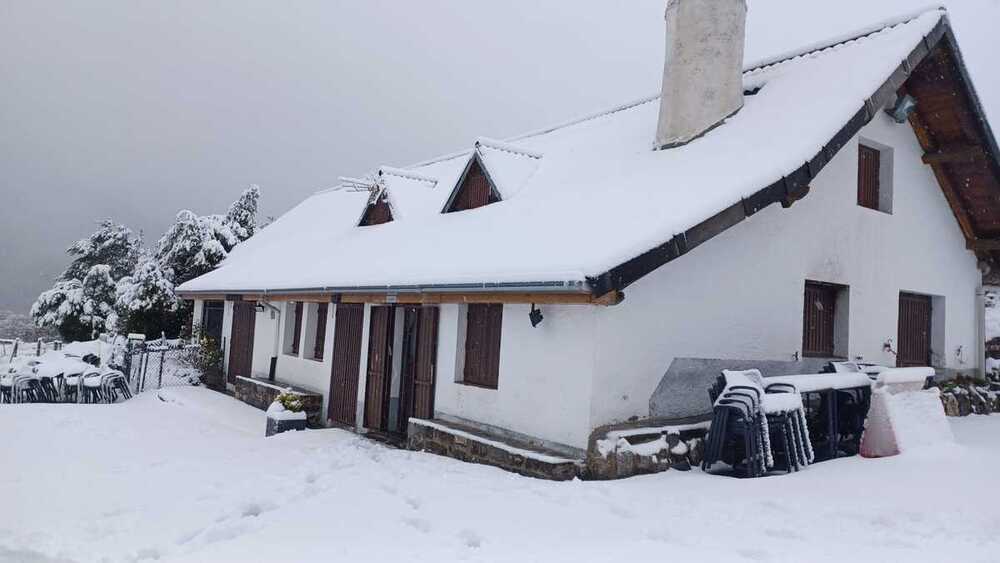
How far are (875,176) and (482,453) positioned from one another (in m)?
7.38

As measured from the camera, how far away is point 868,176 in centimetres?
1023

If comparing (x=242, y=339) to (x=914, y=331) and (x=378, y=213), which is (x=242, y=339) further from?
(x=914, y=331)

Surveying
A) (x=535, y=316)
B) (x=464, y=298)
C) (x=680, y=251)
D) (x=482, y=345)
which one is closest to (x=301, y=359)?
(x=482, y=345)

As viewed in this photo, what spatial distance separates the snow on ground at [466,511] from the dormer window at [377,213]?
268 inches

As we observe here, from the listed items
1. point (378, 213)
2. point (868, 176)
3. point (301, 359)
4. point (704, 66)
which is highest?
point (704, 66)

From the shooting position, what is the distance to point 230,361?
16.4 meters

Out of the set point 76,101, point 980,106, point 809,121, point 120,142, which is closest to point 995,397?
point 980,106

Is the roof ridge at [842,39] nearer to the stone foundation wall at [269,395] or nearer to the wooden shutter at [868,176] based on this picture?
the wooden shutter at [868,176]

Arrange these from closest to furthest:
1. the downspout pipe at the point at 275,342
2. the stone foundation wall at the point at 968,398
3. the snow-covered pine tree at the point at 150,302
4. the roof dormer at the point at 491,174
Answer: the stone foundation wall at the point at 968,398 → the roof dormer at the point at 491,174 → the downspout pipe at the point at 275,342 → the snow-covered pine tree at the point at 150,302

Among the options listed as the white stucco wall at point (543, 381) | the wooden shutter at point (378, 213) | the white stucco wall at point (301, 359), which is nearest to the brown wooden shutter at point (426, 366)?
the white stucco wall at point (543, 381)

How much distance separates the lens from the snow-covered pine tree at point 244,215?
26.7 m

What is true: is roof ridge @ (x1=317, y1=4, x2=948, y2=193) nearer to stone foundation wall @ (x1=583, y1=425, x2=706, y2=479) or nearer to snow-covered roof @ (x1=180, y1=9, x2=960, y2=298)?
snow-covered roof @ (x1=180, y1=9, x2=960, y2=298)

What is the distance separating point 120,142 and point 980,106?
58584 millimetres

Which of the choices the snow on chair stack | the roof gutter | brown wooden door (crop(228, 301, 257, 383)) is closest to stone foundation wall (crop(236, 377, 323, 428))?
brown wooden door (crop(228, 301, 257, 383))
